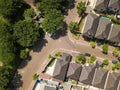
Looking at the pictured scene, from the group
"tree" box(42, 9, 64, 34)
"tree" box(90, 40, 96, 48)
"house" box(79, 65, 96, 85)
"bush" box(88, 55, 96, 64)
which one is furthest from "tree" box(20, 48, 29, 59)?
"tree" box(90, 40, 96, 48)

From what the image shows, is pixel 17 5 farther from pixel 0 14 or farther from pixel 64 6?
pixel 64 6

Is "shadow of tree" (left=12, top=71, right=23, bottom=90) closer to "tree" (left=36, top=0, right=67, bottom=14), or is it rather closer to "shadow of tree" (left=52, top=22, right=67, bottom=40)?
"shadow of tree" (left=52, top=22, right=67, bottom=40)

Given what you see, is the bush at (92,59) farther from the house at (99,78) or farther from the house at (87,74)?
the house at (99,78)

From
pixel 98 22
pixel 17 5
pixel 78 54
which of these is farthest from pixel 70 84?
pixel 17 5

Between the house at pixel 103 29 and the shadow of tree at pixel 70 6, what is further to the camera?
the shadow of tree at pixel 70 6

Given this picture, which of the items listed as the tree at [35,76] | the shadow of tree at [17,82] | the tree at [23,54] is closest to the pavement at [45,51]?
the shadow of tree at [17,82]

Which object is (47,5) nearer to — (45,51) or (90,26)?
(45,51)
